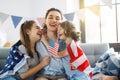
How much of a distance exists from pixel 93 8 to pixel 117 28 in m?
0.53

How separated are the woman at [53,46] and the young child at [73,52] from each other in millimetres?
67

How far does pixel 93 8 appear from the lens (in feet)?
10.5

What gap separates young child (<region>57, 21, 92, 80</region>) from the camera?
5.99 ft

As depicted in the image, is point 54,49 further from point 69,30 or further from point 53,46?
point 69,30

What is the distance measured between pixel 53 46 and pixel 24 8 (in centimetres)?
156

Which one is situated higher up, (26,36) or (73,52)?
(26,36)

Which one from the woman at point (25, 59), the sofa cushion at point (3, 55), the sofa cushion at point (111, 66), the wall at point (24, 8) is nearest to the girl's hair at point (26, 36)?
the woman at point (25, 59)

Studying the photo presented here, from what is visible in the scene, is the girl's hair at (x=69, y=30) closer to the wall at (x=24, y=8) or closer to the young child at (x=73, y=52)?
the young child at (x=73, y=52)

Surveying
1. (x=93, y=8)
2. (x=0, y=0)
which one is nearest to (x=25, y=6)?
(x=0, y=0)

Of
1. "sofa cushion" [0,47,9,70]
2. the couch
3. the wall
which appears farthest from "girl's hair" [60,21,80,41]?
the wall

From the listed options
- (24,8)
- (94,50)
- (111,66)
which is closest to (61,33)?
(111,66)

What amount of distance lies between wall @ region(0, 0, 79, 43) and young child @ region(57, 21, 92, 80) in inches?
49.0

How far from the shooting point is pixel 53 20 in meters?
1.99

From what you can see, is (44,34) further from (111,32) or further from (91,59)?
(111,32)
